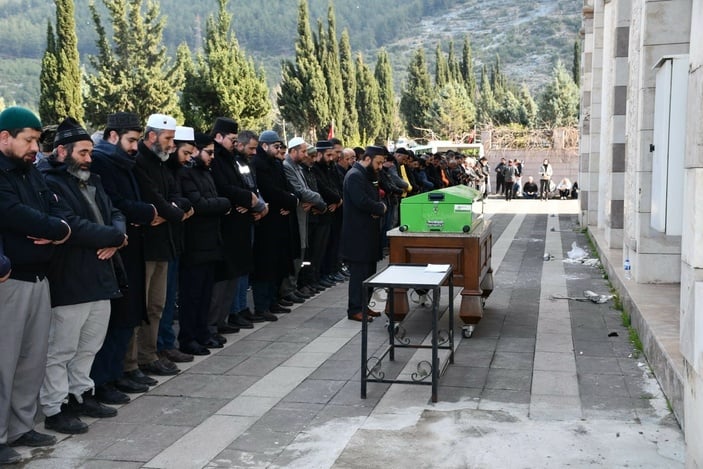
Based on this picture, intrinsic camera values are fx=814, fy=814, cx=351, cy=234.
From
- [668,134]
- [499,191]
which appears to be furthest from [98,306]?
[499,191]

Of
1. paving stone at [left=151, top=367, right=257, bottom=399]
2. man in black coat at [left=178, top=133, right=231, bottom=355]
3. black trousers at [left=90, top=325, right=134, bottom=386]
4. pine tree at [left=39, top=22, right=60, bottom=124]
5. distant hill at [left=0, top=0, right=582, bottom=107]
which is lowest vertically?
paving stone at [left=151, top=367, right=257, bottom=399]

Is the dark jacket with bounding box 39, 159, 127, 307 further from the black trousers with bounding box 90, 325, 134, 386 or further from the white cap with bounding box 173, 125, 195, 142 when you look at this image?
the white cap with bounding box 173, 125, 195, 142

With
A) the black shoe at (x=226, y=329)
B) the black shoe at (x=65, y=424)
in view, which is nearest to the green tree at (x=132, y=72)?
the black shoe at (x=226, y=329)

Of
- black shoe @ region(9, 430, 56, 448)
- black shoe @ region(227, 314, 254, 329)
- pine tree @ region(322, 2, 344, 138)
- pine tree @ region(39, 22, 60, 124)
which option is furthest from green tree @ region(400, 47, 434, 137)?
black shoe @ region(9, 430, 56, 448)

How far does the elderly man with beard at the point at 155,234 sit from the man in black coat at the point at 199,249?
525 millimetres

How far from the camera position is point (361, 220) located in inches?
352

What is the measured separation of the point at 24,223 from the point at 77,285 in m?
0.71

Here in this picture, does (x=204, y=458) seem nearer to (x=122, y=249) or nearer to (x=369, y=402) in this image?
(x=369, y=402)

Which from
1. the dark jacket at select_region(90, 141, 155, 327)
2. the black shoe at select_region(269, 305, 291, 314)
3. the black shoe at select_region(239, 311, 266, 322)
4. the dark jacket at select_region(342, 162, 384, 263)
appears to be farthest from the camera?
the black shoe at select_region(269, 305, 291, 314)

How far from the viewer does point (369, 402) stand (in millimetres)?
6102

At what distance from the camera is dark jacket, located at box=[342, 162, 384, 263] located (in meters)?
8.84

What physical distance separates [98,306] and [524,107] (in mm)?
49758

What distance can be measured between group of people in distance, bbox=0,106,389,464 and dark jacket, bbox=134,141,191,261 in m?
0.01

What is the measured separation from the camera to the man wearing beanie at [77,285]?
541 cm
